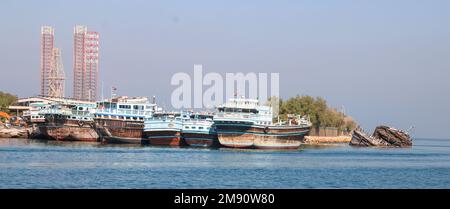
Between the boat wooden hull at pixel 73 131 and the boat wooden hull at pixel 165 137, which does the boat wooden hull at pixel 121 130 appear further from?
the boat wooden hull at pixel 73 131

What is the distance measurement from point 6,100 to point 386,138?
232 feet

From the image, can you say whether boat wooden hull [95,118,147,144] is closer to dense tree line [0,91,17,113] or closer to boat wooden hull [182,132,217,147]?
boat wooden hull [182,132,217,147]

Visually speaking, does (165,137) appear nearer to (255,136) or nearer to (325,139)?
(255,136)

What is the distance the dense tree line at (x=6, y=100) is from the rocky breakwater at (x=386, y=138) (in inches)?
2609

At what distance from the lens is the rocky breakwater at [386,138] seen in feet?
402

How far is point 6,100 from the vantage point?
151 meters

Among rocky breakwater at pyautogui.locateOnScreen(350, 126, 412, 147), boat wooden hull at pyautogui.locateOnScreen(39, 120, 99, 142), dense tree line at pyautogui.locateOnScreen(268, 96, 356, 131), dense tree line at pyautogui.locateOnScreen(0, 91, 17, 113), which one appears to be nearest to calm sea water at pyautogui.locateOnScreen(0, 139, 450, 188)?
boat wooden hull at pyautogui.locateOnScreen(39, 120, 99, 142)

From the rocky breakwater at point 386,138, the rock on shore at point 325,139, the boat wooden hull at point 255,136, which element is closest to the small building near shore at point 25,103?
the rock on shore at point 325,139

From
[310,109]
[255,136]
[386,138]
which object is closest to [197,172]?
[255,136]

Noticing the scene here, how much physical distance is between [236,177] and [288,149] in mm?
44332

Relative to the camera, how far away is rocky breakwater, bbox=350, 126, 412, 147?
12250 centimetres

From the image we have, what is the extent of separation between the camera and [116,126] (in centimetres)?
10306
